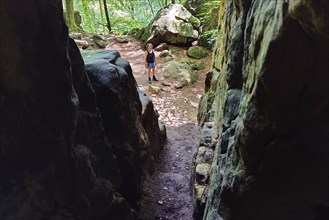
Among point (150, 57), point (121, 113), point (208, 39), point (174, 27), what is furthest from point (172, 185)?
point (174, 27)

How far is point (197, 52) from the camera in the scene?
19.1 meters

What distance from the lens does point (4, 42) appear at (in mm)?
4012

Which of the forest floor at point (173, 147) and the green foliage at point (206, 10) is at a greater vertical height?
the green foliage at point (206, 10)

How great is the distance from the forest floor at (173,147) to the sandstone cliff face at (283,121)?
389 cm

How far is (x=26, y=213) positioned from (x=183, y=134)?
347 inches

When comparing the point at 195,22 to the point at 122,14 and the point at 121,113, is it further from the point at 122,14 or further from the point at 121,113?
the point at 121,113

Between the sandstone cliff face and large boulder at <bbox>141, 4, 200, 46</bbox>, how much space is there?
15.7 m

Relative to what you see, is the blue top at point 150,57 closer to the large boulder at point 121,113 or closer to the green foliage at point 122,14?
the large boulder at point 121,113

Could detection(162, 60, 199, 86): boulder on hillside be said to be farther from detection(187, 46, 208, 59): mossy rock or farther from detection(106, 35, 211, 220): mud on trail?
detection(187, 46, 208, 59): mossy rock

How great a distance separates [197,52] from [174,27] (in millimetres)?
2390

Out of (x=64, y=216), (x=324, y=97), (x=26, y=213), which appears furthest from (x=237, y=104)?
(x=26, y=213)

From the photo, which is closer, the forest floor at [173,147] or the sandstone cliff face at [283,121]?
the sandstone cliff face at [283,121]

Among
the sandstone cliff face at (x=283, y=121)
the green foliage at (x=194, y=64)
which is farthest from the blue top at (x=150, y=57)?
the sandstone cliff face at (x=283, y=121)

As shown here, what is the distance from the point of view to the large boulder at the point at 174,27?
20.0 meters
